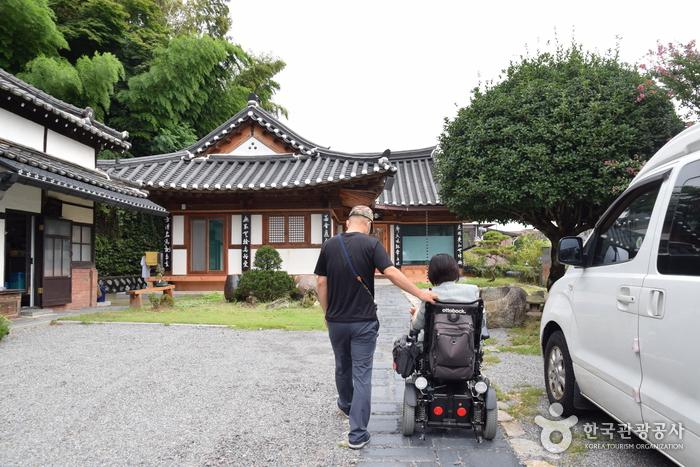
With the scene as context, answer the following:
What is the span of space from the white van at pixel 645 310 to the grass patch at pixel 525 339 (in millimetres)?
2669

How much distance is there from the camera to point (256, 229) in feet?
46.3

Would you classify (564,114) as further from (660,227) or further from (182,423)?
(182,423)

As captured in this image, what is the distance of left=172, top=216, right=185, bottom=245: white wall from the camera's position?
47.4 feet

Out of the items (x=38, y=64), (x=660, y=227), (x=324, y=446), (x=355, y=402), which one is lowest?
(x=324, y=446)

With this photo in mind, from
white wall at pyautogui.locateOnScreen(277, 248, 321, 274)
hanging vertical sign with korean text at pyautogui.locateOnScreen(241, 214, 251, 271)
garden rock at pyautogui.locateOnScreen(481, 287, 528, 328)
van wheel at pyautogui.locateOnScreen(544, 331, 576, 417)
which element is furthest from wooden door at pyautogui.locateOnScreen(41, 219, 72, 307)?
van wheel at pyautogui.locateOnScreen(544, 331, 576, 417)

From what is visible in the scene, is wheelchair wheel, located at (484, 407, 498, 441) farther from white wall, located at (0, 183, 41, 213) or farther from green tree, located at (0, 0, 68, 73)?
green tree, located at (0, 0, 68, 73)

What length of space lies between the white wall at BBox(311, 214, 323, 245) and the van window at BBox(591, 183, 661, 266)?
34.6 ft

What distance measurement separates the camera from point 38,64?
14.5 meters

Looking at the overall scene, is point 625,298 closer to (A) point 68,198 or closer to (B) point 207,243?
(A) point 68,198

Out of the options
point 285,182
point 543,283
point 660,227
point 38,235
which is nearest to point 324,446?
point 660,227

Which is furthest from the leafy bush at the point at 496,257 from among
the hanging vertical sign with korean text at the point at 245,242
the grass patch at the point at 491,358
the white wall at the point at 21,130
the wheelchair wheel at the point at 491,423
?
the wheelchair wheel at the point at 491,423

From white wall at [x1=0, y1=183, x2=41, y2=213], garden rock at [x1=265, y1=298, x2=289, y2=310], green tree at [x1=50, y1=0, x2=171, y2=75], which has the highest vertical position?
green tree at [x1=50, y1=0, x2=171, y2=75]

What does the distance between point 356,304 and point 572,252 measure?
5.60 feet

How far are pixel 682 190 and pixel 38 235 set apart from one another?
11165 mm
